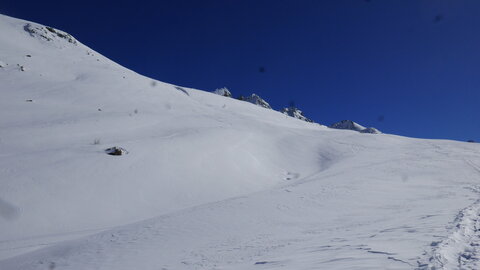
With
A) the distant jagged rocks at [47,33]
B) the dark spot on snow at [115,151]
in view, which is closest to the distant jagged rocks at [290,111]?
the distant jagged rocks at [47,33]

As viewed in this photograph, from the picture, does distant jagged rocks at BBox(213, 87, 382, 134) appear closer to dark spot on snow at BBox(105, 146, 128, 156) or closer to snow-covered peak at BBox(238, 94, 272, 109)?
snow-covered peak at BBox(238, 94, 272, 109)

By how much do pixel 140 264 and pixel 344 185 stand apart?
6930mm

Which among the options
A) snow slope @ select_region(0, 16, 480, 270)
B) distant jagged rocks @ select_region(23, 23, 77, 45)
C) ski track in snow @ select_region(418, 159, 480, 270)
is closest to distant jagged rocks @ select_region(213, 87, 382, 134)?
distant jagged rocks @ select_region(23, 23, 77, 45)

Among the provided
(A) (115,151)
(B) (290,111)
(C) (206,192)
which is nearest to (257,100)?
(B) (290,111)

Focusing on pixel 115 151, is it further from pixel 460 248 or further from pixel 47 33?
pixel 47 33

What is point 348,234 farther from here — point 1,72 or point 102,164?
point 1,72

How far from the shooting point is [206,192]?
10219 mm

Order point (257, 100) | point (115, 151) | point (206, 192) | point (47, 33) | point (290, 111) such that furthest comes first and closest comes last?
point (290, 111), point (257, 100), point (47, 33), point (115, 151), point (206, 192)

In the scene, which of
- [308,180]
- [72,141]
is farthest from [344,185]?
[72,141]

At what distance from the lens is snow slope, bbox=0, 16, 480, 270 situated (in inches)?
212

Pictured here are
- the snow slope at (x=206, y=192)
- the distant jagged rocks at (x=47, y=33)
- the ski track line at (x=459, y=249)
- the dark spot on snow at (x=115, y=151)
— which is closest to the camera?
the ski track line at (x=459, y=249)

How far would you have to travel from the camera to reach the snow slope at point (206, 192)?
17.6 feet

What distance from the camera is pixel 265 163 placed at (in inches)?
540

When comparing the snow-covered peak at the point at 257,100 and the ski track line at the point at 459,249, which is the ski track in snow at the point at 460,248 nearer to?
the ski track line at the point at 459,249
